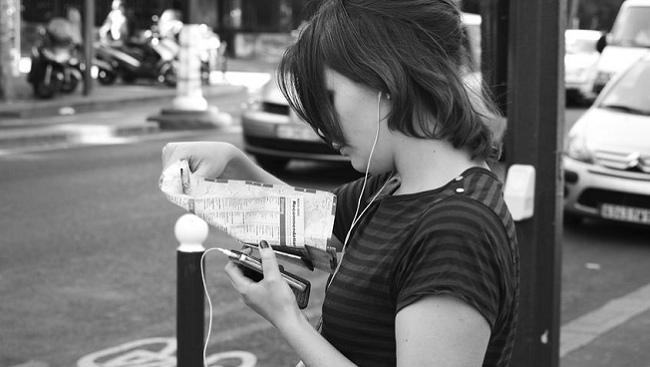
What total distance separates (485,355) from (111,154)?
1096 cm

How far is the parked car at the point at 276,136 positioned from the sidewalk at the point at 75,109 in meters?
3.62

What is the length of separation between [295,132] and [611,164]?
3240mm

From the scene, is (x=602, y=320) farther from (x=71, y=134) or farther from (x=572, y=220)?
(x=71, y=134)

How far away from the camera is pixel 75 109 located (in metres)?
17.5

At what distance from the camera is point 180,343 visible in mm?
3750

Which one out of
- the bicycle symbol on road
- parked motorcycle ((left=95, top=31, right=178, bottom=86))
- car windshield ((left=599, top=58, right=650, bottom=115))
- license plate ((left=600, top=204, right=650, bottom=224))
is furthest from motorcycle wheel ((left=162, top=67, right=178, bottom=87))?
the bicycle symbol on road

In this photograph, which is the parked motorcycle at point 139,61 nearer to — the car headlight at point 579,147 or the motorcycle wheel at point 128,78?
the motorcycle wheel at point 128,78

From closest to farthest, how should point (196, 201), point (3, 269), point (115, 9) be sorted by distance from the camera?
point (196, 201) → point (3, 269) → point (115, 9)

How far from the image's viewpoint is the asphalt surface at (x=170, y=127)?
18.3 ft

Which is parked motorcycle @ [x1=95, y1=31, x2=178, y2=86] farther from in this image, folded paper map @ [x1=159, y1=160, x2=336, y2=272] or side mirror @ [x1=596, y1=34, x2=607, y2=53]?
folded paper map @ [x1=159, y1=160, x2=336, y2=272]

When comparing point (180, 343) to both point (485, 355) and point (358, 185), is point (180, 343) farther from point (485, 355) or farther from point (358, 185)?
point (485, 355)

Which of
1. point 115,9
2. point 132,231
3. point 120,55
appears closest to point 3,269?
point 132,231

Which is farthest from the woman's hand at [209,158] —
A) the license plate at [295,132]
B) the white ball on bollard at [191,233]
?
the license plate at [295,132]

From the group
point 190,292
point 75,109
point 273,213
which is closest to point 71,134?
point 75,109
